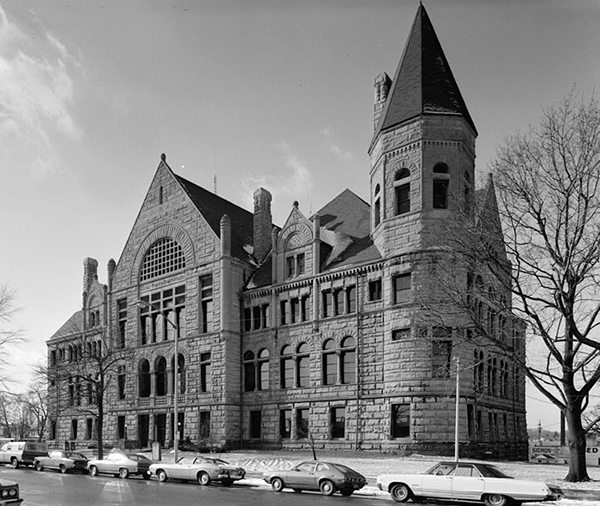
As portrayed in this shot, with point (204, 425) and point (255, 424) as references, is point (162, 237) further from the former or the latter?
point (255, 424)

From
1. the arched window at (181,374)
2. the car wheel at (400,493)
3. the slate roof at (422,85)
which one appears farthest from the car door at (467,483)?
the arched window at (181,374)

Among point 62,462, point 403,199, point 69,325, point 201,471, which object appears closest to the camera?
point 201,471

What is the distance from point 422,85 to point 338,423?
2119 centimetres

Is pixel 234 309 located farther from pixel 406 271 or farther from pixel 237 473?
pixel 237 473

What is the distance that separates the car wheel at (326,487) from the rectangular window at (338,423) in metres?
16.4

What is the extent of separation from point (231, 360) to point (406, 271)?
A: 593 inches

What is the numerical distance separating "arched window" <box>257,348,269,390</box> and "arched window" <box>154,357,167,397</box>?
28.3ft

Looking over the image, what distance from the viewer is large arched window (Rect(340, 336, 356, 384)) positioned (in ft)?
133

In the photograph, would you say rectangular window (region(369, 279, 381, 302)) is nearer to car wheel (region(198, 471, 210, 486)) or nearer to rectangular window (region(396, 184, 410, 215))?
rectangular window (region(396, 184, 410, 215))

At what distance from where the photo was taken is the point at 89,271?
2421 inches

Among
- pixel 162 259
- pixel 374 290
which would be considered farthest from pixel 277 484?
pixel 162 259

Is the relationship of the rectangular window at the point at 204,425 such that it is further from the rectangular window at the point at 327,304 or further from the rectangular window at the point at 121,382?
the rectangular window at the point at 327,304

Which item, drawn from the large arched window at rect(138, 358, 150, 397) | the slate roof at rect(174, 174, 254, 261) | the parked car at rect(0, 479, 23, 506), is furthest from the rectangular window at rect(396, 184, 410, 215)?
the parked car at rect(0, 479, 23, 506)

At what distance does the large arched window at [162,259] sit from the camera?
5103cm
